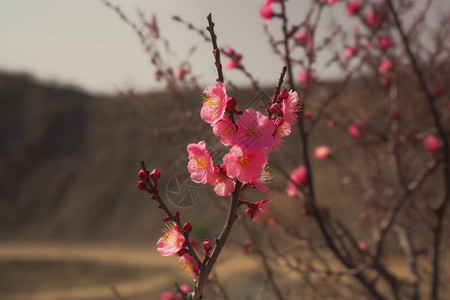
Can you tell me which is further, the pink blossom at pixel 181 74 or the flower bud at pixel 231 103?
the pink blossom at pixel 181 74

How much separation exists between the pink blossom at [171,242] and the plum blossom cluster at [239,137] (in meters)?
0.12

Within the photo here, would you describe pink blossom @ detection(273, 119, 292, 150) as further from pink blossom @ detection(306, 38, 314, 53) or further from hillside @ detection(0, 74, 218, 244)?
hillside @ detection(0, 74, 218, 244)

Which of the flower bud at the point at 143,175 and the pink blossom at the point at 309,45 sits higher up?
the pink blossom at the point at 309,45

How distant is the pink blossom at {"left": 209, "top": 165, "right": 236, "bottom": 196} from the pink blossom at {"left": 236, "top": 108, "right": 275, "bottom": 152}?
8 cm

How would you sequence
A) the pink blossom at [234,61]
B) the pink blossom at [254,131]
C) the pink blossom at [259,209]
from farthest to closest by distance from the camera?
the pink blossom at [234,61] < the pink blossom at [259,209] < the pink blossom at [254,131]

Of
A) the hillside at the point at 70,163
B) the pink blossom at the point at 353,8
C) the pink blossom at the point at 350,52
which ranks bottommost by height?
the pink blossom at the point at 350,52

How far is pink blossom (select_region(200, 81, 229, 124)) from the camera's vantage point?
69 cm

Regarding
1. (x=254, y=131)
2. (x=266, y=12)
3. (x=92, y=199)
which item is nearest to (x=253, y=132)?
(x=254, y=131)

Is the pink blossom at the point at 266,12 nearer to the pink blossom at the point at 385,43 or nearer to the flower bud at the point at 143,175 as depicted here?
the flower bud at the point at 143,175

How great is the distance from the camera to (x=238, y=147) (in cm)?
66

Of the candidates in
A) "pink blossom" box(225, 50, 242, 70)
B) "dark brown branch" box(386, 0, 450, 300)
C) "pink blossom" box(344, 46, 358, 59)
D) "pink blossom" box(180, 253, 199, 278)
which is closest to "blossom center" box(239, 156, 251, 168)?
"pink blossom" box(180, 253, 199, 278)

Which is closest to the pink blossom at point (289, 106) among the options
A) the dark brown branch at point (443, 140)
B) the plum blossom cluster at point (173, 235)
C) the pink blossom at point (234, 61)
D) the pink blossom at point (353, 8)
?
the plum blossom cluster at point (173, 235)

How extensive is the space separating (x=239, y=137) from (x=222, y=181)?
3.6 inches

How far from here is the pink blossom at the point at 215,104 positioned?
2.26 feet
